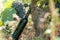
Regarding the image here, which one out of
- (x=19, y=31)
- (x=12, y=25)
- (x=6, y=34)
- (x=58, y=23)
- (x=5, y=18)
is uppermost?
(x=12, y=25)

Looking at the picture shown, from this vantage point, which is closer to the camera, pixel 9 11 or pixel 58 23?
pixel 58 23

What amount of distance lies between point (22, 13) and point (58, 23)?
1971mm

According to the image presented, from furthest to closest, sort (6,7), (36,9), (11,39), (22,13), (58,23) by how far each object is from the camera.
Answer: (22,13), (11,39), (36,9), (6,7), (58,23)

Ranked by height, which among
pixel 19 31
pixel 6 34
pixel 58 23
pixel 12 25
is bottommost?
pixel 58 23

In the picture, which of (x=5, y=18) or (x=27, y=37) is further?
(x=27, y=37)

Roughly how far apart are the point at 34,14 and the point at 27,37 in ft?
1.43

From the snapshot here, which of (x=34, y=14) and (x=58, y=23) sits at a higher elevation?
(x=34, y=14)

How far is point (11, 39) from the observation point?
219 centimetres

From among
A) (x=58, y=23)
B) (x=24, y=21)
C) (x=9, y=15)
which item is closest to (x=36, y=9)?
(x=24, y=21)

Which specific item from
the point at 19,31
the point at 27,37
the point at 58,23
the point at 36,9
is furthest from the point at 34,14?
the point at 58,23

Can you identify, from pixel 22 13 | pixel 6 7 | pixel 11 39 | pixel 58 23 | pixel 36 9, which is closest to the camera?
pixel 58 23

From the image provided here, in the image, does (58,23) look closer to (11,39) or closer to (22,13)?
(11,39)

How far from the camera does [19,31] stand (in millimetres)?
1987

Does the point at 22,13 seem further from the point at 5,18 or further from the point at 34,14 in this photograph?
the point at 5,18
